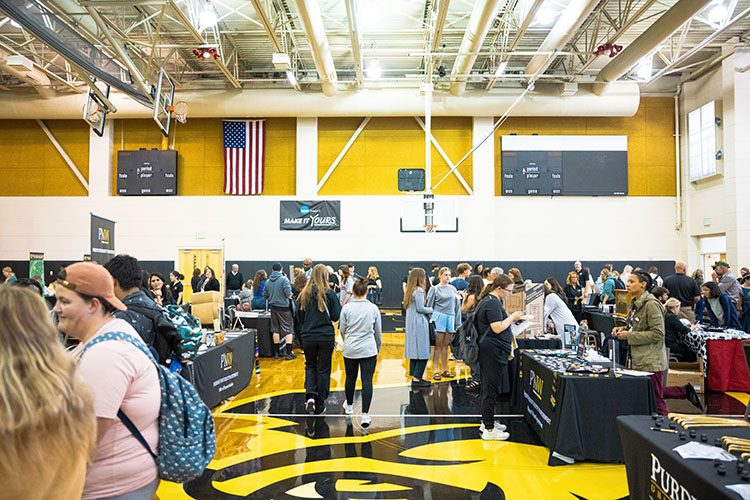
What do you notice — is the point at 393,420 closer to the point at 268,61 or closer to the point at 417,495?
the point at 417,495

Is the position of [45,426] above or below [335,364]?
above

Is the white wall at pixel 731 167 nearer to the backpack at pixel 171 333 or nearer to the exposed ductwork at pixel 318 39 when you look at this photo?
the exposed ductwork at pixel 318 39

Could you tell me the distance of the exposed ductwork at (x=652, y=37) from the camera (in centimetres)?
909

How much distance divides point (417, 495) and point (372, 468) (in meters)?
0.55

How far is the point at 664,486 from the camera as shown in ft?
7.02

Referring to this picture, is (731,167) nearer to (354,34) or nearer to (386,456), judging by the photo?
(354,34)

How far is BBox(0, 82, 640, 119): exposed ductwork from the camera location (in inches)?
572

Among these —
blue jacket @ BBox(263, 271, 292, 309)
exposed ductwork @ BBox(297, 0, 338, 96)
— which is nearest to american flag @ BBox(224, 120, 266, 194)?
exposed ductwork @ BBox(297, 0, 338, 96)

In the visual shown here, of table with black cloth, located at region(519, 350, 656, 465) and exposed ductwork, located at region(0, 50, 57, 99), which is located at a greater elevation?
exposed ductwork, located at region(0, 50, 57, 99)

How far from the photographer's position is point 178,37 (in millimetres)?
13078

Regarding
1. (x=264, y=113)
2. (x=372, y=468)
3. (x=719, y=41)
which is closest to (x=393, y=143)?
(x=264, y=113)

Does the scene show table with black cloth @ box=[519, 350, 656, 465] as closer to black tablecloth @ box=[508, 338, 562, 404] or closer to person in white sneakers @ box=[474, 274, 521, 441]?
person in white sneakers @ box=[474, 274, 521, 441]

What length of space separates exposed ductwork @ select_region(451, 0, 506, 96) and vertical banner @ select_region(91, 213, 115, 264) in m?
7.17

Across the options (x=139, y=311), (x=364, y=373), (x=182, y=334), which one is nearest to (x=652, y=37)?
(x=364, y=373)
